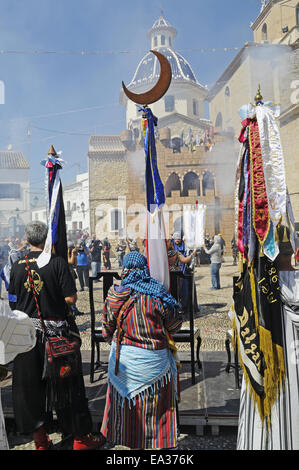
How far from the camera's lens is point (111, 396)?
242 cm

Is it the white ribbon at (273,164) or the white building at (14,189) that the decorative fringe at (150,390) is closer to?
the white ribbon at (273,164)

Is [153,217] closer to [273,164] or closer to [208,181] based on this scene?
[273,164]

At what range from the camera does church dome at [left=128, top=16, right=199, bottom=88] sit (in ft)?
133

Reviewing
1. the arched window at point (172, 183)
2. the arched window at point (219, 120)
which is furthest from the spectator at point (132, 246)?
the arched window at point (219, 120)

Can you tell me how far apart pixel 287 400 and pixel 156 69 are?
43.0 m

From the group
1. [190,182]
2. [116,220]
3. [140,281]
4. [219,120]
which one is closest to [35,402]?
[140,281]

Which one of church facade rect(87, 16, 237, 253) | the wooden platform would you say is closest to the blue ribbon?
the wooden platform

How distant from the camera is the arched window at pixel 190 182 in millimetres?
28147

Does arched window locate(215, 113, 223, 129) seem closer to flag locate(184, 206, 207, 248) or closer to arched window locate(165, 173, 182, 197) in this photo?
arched window locate(165, 173, 182, 197)

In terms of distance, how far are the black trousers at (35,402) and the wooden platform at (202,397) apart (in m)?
0.51

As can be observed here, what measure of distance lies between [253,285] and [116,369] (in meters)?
1.11

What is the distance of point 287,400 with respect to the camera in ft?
6.84

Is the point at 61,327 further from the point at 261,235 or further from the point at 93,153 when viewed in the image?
the point at 93,153
